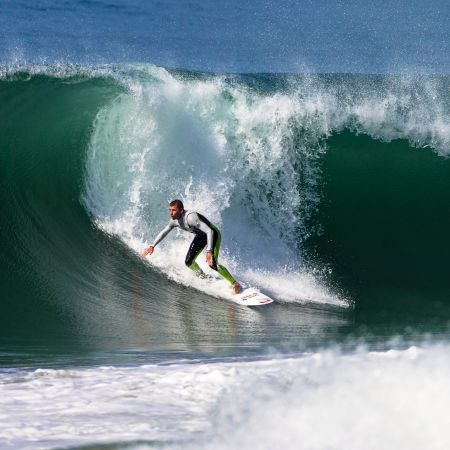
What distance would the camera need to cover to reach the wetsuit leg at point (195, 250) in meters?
8.90

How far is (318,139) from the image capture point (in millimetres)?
12156

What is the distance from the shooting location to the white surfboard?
876 centimetres

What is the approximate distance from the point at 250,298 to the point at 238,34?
1917 cm

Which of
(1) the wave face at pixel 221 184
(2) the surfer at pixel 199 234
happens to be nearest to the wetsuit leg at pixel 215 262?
(2) the surfer at pixel 199 234

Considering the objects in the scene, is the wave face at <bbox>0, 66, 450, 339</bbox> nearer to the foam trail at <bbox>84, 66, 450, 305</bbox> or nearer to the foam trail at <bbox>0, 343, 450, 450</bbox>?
the foam trail at <bbox>84, 66, 450, 305</bbox>

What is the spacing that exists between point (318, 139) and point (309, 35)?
1563 centimetres

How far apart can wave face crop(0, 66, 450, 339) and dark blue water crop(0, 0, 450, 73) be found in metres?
8.53

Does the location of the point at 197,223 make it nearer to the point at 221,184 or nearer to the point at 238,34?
the point at 221,184

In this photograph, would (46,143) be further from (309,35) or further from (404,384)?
(309,35)

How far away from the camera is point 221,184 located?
35.5ft

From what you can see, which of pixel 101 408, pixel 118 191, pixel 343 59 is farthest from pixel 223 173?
pixel 343 59

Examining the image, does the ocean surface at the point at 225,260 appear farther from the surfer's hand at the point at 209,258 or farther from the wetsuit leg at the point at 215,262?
the surfer's hand at the point at 209,258

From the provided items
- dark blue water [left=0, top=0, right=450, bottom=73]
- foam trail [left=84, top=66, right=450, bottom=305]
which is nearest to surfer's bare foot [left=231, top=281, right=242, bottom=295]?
foam trail [left=84, top=66, right=450, bottom=305]

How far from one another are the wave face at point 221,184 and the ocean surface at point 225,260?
0.03 meters
